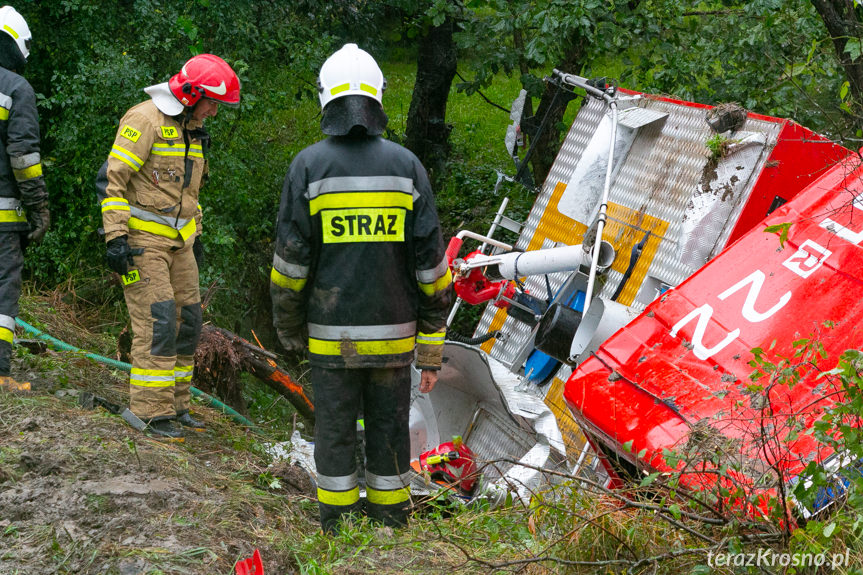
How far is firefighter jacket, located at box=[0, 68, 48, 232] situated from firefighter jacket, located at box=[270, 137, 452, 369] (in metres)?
2.20

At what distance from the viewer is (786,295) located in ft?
12.2

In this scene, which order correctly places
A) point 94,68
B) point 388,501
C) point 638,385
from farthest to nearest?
1. point 94,68
2. point 388,501
3. point 638,385

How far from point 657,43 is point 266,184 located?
12.3 feet

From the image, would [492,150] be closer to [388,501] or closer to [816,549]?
[388,501]

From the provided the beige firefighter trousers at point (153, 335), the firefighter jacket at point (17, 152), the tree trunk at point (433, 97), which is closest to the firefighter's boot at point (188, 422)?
the beige firefighter trousers at point (153, 335)

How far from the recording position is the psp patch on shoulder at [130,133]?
493cm

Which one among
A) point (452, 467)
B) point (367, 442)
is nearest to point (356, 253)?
point (367, 442)

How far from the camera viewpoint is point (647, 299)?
4.86 metres

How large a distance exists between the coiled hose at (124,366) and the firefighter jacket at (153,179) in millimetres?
1239

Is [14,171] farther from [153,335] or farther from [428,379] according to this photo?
[428,379]

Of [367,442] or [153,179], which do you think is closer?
[367,442]

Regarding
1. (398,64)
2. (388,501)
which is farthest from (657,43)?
(398,64)

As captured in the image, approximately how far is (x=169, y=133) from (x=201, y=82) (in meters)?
0.36

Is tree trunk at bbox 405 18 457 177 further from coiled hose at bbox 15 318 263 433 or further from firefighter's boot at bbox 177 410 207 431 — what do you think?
firefighter's boot at bbox 177 410 207 431
